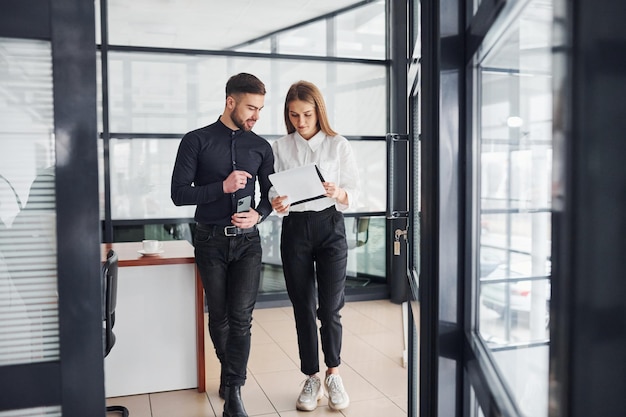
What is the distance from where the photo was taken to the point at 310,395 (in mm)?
3137

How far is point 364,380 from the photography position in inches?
141

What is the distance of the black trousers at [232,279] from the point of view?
2.90 m

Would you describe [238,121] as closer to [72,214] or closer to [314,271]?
[314,271]

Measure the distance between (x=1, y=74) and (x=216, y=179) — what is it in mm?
1670

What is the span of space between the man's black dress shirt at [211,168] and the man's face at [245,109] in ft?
0.17

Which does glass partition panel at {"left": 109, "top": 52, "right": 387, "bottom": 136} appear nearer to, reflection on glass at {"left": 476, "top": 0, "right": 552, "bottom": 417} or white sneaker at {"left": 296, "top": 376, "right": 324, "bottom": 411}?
white sneaker at {"left": 296, "top": 376, "right": 324, "bottom": 411}

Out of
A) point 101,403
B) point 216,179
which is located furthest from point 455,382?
point 216,179

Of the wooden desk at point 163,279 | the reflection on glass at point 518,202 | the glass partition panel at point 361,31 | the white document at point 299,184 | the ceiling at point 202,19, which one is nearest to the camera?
the reflection on glass at point 518,202

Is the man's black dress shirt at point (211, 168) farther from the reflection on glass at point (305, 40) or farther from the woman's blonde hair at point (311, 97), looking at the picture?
the reflection on glass at point (305, 40)

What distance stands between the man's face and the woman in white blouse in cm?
22

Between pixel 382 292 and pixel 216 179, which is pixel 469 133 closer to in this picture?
pixel 216 179

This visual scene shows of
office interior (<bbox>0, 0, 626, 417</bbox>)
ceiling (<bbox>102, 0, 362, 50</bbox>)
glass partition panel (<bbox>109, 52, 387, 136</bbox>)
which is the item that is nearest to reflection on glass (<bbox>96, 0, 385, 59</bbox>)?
ceiling (<bbox>102, 0, 362, 50</bbox>)

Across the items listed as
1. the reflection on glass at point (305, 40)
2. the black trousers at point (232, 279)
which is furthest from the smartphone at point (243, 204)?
the reflection on glass at point (305, 40)

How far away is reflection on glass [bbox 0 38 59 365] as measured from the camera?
1.27m
